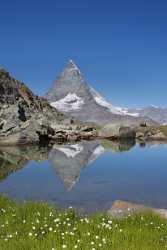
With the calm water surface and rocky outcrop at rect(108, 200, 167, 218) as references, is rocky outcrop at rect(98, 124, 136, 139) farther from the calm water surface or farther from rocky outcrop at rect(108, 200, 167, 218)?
rocky outcrop at rect(108, 200, 167, 218)

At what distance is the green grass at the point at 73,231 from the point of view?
40.0 feet

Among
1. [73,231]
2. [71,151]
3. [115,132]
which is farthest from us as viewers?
[115,132]

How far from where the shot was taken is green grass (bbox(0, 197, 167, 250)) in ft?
40.0

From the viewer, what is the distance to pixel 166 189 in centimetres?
2944

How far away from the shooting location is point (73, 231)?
13.7m

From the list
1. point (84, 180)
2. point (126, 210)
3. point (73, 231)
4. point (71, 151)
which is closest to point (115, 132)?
point (71, 151)

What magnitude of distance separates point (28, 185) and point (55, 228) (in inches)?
645

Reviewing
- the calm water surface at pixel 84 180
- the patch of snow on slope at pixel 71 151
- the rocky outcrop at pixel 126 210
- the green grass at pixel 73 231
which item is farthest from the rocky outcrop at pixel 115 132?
the green grass at pixel 73 231

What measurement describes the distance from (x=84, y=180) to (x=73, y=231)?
19.7m

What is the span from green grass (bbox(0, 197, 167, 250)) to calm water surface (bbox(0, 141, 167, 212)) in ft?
18.6

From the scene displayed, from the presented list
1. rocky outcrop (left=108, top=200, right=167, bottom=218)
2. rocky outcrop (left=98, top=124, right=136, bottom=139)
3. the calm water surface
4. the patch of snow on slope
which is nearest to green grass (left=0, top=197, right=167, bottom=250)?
rocky outcrop (left=108, top=200, right=167, bottom=218)

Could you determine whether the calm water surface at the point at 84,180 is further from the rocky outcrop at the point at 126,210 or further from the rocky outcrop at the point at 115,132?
the rocky outcrop at the point at 115,132

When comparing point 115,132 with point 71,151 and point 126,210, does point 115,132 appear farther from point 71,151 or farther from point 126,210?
point 126,210

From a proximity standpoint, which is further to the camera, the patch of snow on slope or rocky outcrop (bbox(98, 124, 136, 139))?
rocky outcrop (bbox(98, 124, 136, 139))
